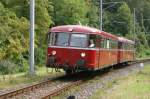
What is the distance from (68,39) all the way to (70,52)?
735 mm

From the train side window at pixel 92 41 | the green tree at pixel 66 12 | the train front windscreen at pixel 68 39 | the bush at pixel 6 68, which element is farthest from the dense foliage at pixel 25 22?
the train side window at pixel 92 41

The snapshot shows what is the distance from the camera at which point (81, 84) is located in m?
25.4

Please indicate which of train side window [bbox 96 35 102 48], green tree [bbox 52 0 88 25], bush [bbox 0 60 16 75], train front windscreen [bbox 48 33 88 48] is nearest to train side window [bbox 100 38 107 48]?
train side window [bbox 96 35 102 48]

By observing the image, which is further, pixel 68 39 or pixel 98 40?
pixel 98 40

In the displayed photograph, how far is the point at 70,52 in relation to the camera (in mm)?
27625

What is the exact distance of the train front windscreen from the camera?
2770 cm

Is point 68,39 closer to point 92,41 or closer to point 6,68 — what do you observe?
point 92,41

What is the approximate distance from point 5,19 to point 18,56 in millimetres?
3138

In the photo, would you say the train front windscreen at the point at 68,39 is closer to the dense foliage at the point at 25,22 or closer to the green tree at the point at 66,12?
the dense foliage at the point at 25,22

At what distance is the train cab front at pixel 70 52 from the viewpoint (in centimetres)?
2755

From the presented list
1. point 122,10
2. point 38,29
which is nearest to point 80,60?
point 38,29

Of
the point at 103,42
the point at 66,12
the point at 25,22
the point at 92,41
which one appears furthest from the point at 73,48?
the point at 66,12

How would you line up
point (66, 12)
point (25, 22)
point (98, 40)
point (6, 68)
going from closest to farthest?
point (98, 40)
point (6, 68)
point (25, 22)
point (66, 12)

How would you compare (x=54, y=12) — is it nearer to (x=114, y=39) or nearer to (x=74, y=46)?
(x=114, y=39)
